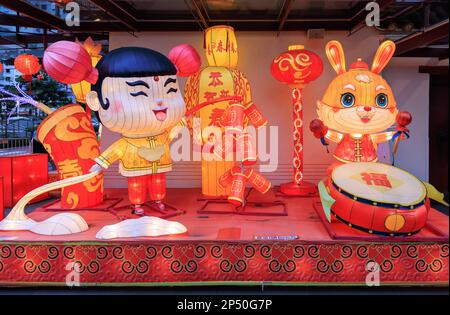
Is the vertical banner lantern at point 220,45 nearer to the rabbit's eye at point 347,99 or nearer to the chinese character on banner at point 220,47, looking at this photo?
the chinese character on banner at point 220,47

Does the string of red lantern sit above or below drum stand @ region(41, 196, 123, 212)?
above

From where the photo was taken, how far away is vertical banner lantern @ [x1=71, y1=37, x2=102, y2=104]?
4.77 meters

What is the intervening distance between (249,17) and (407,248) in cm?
377

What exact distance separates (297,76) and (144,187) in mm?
2323

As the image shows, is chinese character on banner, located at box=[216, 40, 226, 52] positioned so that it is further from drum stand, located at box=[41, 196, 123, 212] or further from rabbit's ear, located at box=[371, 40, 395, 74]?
drum stand, located at box=[41, 196, 123, 212]

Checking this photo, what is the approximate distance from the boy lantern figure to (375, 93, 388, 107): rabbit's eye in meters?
1.90

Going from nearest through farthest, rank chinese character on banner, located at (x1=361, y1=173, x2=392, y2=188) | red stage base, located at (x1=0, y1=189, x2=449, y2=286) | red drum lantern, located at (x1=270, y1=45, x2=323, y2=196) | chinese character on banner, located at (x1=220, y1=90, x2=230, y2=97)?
red stage base, located at (x1=0, y1=189, x2=449, y2=286)
chinese character on banner, located at (x1=361, y1=173, x2=392, y2=188)
chinese character on banner, located at (x1=220, y1=90, x2=230, y2=97)
red drum lantern, located at (x1=270, y1=45, x2=323, y2=196)

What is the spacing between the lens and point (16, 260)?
3420mm

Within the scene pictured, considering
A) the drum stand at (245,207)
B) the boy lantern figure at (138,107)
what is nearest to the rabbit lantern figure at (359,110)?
the drum stand at (245,207)

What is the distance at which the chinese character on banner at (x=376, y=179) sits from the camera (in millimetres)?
3546

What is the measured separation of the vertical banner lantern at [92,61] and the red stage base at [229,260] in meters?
2.10

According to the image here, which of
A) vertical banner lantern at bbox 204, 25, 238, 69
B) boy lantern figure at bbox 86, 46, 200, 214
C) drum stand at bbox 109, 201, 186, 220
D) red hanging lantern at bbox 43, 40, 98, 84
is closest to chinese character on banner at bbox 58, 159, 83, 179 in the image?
drum stand at bbox 109, 201, 186, 220
